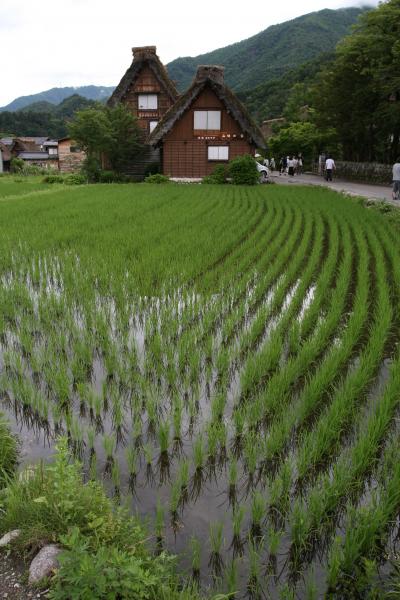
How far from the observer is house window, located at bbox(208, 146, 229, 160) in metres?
23.3

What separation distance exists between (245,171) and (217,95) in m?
4.06

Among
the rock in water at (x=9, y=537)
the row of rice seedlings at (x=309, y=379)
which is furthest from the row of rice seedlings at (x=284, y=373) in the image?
the rock in water at (x=9, y=537)

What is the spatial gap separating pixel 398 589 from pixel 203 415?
1.58m

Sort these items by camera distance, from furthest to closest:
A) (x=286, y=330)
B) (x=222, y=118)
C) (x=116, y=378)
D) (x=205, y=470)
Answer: (x=222, y=118) < (x=286, y=330) < (x=116, y=378) < (x=205, y=470)

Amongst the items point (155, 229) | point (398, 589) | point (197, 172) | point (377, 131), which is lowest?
point (398, 589)

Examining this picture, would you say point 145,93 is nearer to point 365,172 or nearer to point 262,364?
point 365,172

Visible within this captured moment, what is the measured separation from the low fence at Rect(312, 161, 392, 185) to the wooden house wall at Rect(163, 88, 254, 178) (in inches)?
200

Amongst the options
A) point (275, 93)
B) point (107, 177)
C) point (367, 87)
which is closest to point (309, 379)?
point (367, 87)

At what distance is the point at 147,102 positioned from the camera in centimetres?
2598

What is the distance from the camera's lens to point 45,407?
322 centimetres

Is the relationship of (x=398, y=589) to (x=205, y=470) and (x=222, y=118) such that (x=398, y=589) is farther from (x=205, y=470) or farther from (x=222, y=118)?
(x=222, y=118)

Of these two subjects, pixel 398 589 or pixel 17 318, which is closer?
pixel 398 589

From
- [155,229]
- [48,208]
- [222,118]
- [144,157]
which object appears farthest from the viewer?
[144,157]

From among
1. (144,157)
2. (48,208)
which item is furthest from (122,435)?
(144,157)
